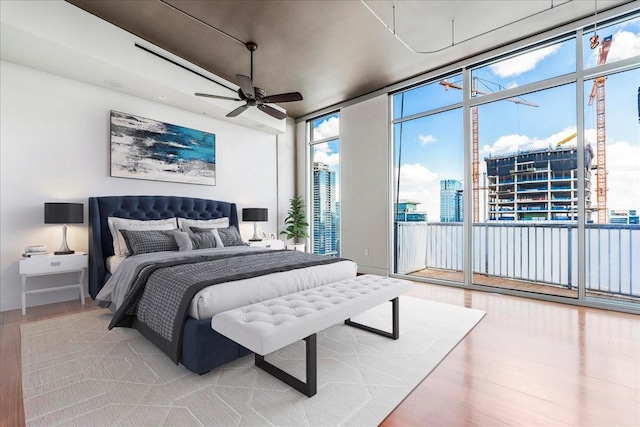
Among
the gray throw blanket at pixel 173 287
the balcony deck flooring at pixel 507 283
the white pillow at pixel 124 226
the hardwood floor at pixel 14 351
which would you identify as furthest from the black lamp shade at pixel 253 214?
the balcony deck flooring at pixel 507 283

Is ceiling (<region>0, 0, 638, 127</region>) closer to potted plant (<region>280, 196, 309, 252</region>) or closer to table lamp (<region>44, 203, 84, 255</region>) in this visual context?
table lamp (<region>44, 203, 84, 255</region>)

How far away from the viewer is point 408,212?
5316 mm

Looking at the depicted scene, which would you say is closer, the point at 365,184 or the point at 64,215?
the point at 64,215

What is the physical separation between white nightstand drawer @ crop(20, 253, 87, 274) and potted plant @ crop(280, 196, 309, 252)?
344cm

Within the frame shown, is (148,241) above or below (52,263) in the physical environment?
above

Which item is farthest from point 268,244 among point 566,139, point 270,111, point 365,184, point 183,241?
point 566,139

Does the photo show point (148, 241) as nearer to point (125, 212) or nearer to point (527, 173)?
point (125, 212)

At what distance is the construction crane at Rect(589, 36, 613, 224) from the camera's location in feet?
11.5

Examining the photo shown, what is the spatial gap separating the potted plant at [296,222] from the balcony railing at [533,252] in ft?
6.63

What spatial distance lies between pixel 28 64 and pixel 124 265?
2.57 meters

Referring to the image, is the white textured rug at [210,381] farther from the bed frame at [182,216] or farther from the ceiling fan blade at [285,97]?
the ceiling fan blade at [285,97]

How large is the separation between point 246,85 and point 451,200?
343 cm

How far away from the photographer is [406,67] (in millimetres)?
4543

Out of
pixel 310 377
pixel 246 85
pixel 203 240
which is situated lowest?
pixel 310 377
